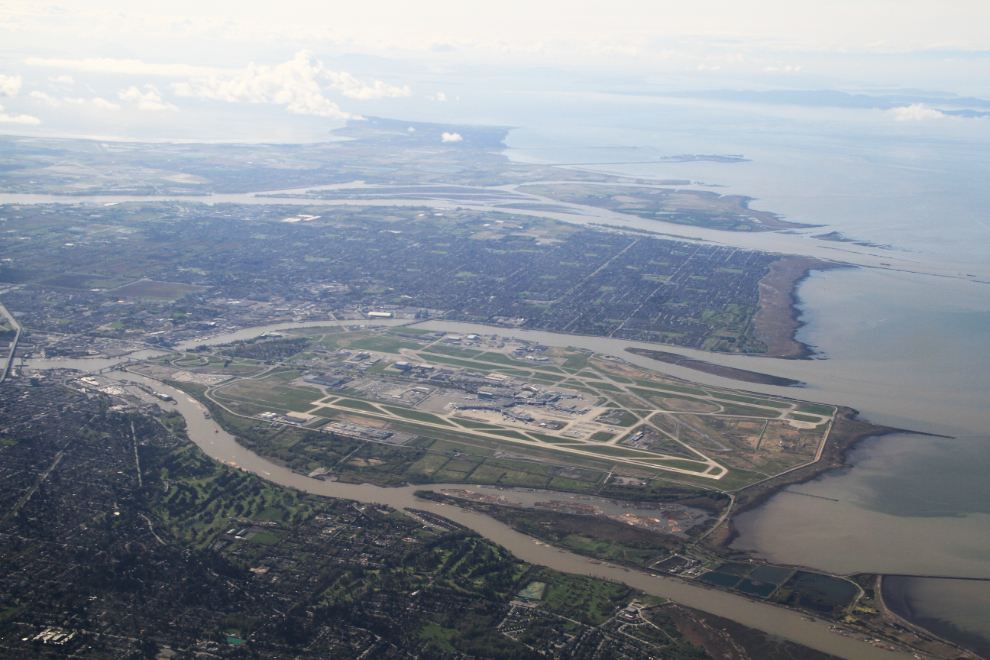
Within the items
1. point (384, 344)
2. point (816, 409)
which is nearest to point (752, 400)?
point (816, 409)

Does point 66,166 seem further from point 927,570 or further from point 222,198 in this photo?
point 927,570

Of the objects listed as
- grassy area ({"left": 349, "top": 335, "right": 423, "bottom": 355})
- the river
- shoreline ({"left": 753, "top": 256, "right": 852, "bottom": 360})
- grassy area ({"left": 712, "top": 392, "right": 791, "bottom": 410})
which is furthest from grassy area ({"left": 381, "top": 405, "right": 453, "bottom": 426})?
shoreline ({"left": 753, "top": 256, "right": 852, "bottom": 360})

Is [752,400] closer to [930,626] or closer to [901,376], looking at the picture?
[901,376]

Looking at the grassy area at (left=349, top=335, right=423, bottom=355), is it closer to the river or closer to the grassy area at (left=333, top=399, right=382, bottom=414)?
the grassy area at (left=333, top=399, right=382, bottom=414)

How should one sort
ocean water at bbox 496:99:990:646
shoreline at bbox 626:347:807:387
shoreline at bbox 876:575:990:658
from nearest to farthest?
shoreline at bbox 876:575:990:658 → ocean water at bbox 496:99:990:646 → shoreline at bbox 626:347:807:387

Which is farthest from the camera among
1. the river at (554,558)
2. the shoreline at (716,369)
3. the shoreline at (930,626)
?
the shoreline at (716,369)

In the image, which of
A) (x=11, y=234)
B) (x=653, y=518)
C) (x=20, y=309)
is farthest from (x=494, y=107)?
(x=653, y=518)

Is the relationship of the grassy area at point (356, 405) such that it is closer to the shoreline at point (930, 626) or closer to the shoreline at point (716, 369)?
the shoreline at point (716, 369)

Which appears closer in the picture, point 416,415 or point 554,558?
point 554,558

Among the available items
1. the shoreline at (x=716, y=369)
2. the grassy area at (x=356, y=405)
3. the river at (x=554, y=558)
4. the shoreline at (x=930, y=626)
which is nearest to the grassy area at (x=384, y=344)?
the grassy area at (x=356, y=405)

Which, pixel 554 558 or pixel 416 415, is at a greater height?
pixel 416 415

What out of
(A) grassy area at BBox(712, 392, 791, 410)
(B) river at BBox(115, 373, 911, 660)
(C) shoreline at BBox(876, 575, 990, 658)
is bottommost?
(B) river at BBox(115, 373, 911, 660)

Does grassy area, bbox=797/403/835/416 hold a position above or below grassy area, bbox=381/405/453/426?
above
